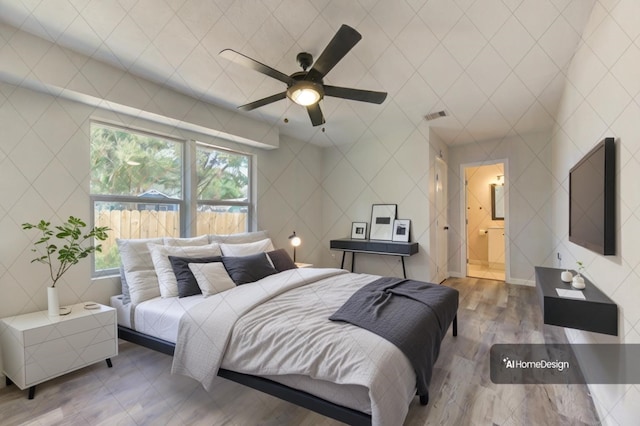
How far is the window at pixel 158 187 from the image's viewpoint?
2812mm

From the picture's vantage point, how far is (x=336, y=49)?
1772 mm

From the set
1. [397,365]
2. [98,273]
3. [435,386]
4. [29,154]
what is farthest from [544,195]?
[29,154]

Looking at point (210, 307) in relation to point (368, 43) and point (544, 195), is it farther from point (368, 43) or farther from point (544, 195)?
point (544, 195)

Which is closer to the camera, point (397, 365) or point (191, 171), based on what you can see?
point (397, 365)

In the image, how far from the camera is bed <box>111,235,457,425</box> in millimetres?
1455

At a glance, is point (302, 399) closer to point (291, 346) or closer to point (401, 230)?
point (291, 346)

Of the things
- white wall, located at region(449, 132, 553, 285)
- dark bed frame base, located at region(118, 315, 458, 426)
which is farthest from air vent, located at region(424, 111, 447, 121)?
dark bed frame base, located at region(118, 315, 458, 426)

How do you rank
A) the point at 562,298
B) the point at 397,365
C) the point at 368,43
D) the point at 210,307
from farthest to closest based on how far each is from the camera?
the point at 368,43 < the point at 210,307 < the point at 562,298 < the point at 397,365

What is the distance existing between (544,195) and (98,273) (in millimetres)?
5821

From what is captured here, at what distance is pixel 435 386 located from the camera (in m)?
2.10

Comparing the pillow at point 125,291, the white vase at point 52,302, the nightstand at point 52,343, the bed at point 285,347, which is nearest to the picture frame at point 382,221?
the bed at point 285,347

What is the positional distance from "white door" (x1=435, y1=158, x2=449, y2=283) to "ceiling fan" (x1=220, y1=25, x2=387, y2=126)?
296 cm

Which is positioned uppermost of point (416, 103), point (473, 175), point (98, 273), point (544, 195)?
point (416, 103)

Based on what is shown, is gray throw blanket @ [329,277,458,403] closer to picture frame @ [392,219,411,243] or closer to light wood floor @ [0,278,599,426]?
light wood floor @ [0,278,599,426]
